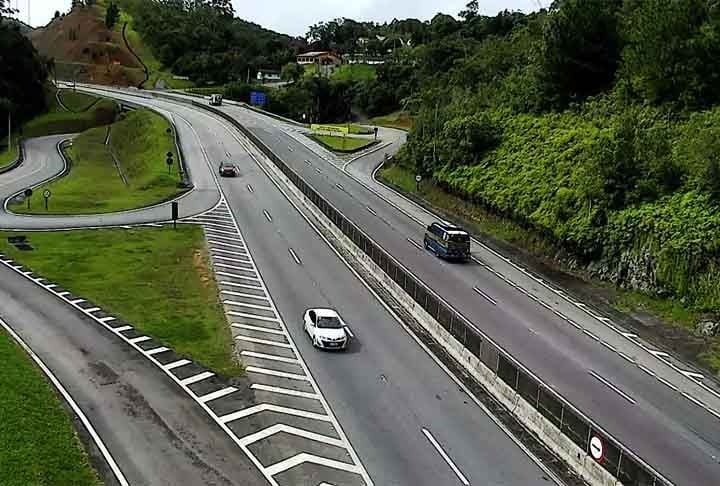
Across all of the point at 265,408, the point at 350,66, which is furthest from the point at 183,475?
the point at 350,66

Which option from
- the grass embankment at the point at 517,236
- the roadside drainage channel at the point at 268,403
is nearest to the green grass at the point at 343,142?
the grass embankment at the point at 517,236

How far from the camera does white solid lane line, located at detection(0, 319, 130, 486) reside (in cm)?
2198

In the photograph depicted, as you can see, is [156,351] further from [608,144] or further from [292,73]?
[292,73]

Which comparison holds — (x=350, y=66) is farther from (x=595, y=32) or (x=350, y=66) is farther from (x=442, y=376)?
(x=442, y=376)

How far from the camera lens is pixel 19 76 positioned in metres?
124

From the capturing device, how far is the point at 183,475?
71.8ft

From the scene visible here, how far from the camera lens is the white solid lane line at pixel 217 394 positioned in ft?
89.6

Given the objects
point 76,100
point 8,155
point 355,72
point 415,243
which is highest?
point 355,72

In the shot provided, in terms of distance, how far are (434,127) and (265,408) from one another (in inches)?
2106

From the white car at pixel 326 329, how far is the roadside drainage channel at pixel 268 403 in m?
1.26

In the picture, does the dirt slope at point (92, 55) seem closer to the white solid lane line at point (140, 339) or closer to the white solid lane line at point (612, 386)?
the white solid lane line at point (140, 339)

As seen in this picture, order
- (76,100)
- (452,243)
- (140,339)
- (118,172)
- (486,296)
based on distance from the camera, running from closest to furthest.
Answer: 1. (140,339)
2. (486,296)
3. (452,243)
4. (118,172)
5. (76,100)

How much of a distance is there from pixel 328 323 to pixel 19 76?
112 meters

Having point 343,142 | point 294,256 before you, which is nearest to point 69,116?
point 343,142
